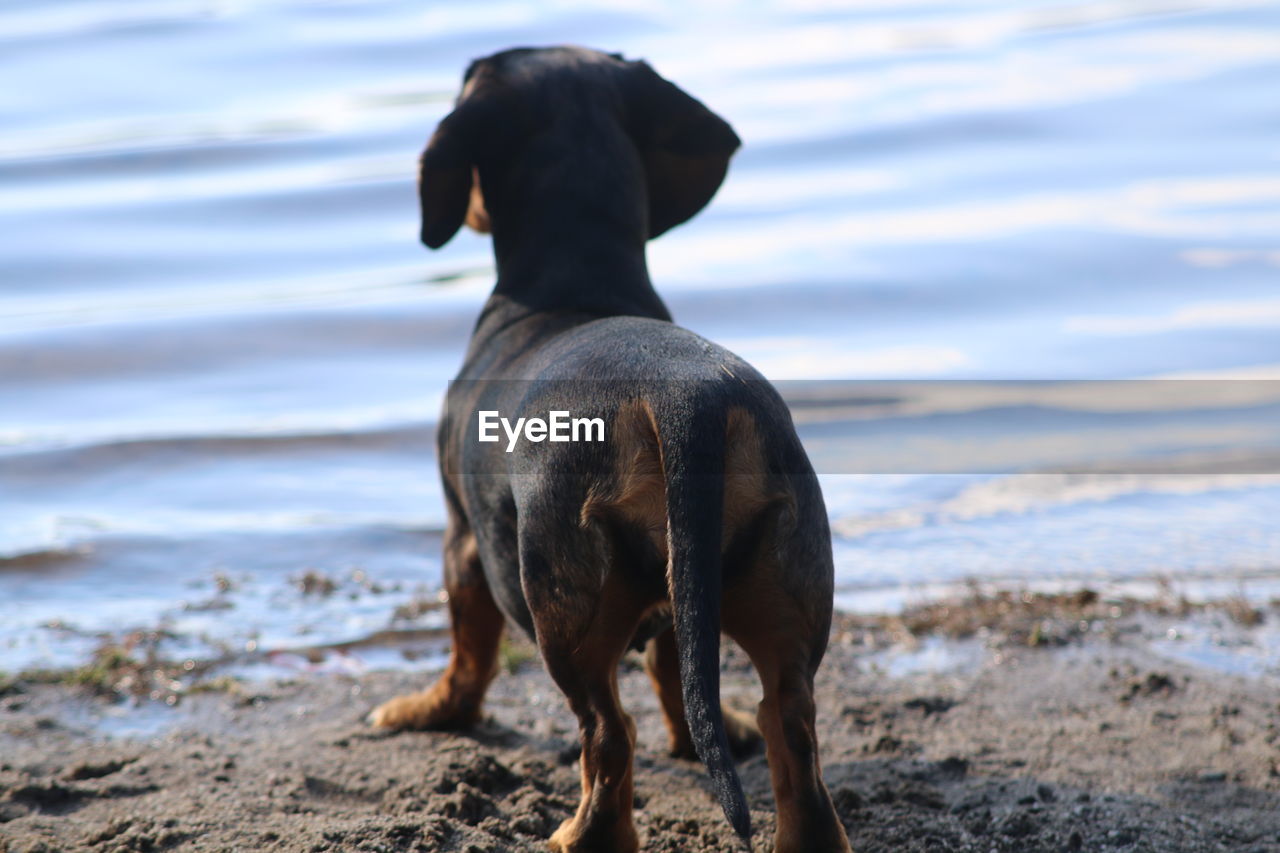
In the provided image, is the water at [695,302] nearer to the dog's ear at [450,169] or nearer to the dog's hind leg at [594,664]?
the dog's ear at [450,169]

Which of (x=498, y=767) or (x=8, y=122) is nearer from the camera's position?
(x=498, y=767)

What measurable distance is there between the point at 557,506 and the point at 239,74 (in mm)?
13609

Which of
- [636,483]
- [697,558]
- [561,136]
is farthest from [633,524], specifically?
[561,136]

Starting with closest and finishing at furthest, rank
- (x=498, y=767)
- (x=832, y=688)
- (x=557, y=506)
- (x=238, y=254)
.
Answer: (x=557, y=506) < (x=498, y=767) < (x=832, y=688) < (x=238, y=254)

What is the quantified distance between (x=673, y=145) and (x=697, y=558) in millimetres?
2188

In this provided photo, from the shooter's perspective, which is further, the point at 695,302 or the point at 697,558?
the point at 695,302

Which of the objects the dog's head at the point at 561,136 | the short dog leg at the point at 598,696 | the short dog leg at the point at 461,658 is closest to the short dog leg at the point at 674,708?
the short dog leg at the point at 461,658

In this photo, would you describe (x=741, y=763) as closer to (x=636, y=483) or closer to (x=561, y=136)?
(x=636, y=483)

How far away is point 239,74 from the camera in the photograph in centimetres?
1564

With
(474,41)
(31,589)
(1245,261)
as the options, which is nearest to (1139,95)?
(1245,261)

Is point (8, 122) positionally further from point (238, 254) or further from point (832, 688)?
point (832, 688)

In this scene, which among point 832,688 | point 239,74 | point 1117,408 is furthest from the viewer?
point 239,74

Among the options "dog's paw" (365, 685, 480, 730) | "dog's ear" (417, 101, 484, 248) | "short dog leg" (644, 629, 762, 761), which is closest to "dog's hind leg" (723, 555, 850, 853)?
"short dog leg" (644, 629, 762, 761)

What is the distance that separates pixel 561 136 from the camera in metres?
4.55
